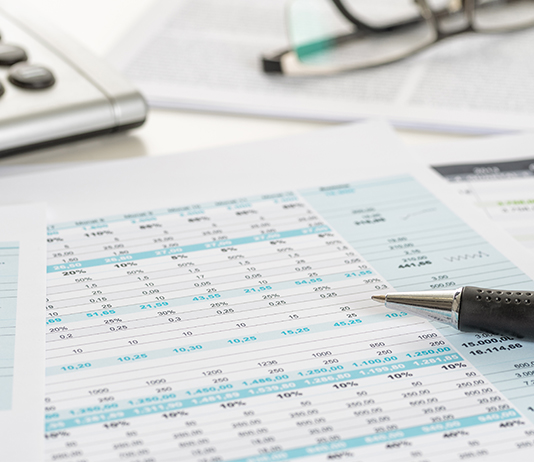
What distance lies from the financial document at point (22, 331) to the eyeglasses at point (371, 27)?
12.8 inches

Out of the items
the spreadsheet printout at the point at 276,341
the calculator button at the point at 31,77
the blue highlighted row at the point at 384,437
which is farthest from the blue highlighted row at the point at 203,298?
the calculator button at the point at 31,77

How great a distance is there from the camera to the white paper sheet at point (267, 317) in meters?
0.33

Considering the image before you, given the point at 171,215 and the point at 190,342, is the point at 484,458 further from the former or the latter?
the point at 171,215

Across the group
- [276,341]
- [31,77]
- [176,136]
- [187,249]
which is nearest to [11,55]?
[31,77]

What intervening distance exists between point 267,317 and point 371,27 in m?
0.47

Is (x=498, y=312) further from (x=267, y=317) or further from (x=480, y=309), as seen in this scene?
(x=267, y=317)

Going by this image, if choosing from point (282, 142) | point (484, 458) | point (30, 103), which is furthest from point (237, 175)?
point (484, 458)

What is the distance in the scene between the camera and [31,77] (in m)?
0.55

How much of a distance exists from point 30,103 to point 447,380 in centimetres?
37

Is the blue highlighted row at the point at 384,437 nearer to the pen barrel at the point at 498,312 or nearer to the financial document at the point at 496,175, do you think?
the pen barrel at the point at 498,312

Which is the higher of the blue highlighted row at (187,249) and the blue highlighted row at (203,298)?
the blue highlighted row at (187,249)

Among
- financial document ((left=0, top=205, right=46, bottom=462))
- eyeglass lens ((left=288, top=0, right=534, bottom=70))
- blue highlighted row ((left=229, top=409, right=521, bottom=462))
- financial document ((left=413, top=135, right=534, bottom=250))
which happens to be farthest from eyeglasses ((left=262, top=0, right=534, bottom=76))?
blue highlighted row ((left=229, top=409, right=521, bottom=462))

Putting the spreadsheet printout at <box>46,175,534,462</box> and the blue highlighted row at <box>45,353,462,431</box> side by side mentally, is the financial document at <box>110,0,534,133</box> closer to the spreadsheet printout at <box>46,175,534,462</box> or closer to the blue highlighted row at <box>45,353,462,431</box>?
the spreadsheet printout at <box>46,175,534,462</box>

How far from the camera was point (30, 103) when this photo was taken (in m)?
0.54
